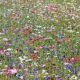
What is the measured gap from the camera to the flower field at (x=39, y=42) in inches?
345

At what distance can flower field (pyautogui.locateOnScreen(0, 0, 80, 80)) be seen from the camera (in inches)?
345

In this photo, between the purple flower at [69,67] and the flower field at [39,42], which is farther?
the purple flower at [69,67]

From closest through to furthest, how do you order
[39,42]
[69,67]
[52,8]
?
1. [69,67]
2. [39,42]
3. [52,8]

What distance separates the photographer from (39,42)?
37.2ft

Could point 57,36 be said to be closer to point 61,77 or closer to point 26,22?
point 26,22

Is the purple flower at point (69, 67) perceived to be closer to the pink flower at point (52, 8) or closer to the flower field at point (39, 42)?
the flower field at point (39, 42)

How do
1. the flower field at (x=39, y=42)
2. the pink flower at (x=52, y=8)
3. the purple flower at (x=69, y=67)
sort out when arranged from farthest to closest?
the pink flower at (x=52, y=8) < the purple flower at (x=69, y=67) < the flower field at (x=39, y=42)

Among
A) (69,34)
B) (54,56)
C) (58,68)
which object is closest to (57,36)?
(69,34)

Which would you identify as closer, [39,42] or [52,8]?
[39,42]

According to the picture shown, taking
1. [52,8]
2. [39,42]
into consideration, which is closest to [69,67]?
[39,42]

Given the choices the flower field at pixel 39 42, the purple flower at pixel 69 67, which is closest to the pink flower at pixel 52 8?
the flower field at pixel 39 42

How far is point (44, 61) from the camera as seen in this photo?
31.4 ft

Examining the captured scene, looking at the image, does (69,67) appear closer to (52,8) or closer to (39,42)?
(39,42)

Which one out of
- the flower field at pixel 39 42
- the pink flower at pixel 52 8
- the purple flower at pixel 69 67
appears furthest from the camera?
the pink flower at pixel 52 8
